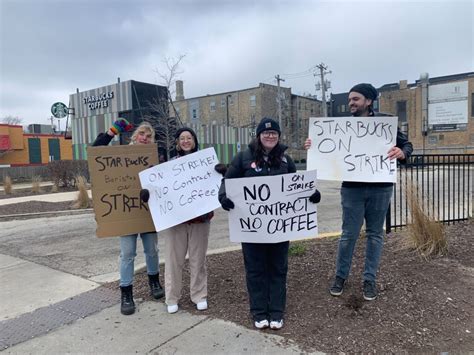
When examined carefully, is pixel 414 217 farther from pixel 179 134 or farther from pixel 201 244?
pixel 179 134

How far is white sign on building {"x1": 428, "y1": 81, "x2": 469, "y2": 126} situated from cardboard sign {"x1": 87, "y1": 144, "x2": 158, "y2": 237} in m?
52.6

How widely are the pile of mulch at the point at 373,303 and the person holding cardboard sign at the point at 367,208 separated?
0.20m

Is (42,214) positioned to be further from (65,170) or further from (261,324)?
(261,324)

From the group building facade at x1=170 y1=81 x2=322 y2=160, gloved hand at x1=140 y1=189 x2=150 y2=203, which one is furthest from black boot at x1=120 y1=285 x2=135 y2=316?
building facade at x1=170 y1=81 x2=322 y2=160

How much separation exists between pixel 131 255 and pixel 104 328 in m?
0.72

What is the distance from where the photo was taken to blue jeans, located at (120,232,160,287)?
3.71m

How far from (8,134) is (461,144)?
5144 cm

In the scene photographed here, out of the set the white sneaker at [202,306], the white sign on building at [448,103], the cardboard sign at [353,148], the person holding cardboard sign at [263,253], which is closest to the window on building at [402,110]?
the white sign on building at [448,103]

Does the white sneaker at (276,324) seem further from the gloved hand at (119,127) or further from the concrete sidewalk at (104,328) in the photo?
the gloved hand at (119,127)

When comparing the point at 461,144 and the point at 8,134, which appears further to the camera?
the point at 461,144

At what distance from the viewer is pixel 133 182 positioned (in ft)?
12.9

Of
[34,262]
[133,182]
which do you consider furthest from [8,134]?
[133,182]

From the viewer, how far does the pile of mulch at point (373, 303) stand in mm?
2951

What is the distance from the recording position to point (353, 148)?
3.75 meters
